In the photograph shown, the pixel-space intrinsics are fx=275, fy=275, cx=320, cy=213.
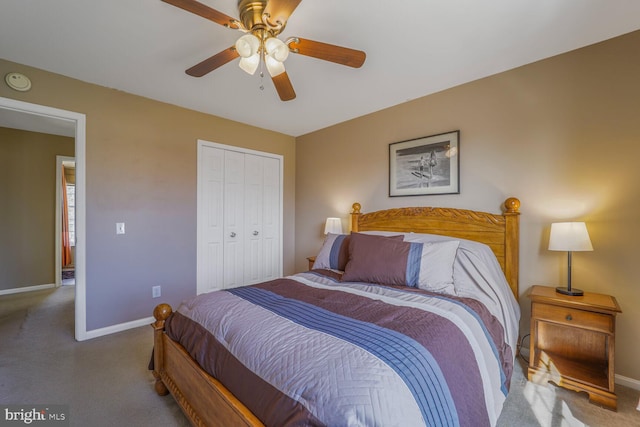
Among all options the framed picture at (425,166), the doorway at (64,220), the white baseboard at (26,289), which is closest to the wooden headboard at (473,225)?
the framed picture at (425,166)

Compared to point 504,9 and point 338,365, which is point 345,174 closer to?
point 504,9

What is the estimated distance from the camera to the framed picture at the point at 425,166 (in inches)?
104

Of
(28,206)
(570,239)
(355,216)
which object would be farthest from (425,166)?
(28,206)

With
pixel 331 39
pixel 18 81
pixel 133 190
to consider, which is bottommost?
pixel 133 190

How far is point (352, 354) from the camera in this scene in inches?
40.4

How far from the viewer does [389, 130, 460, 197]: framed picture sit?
2.64 meters

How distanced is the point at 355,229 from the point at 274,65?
2140mm

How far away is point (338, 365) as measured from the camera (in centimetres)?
97

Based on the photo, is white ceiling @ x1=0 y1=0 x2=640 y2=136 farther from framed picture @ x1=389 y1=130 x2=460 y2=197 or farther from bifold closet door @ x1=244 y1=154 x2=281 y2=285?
bifold closet door @ x1=244 y1=154 x2=281 y2=285

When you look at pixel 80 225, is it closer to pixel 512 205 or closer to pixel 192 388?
pixel 192 388

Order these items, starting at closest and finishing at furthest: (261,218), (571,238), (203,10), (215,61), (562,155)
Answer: (203,10) → (215,61) → (571,238) → (562,155) → (261,218)

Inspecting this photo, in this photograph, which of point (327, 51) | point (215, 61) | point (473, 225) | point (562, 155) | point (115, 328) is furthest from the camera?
point (115, 328)

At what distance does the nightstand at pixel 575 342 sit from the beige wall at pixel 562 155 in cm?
18

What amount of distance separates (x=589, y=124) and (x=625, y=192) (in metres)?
0.54
